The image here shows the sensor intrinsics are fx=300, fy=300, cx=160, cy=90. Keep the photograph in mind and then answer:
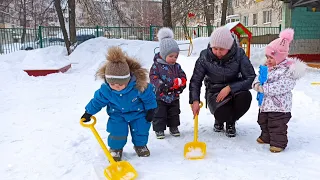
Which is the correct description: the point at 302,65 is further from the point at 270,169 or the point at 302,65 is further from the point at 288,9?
the point at 288,9

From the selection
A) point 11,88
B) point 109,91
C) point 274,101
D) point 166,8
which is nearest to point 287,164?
point 274,101

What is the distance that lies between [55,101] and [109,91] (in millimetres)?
3014

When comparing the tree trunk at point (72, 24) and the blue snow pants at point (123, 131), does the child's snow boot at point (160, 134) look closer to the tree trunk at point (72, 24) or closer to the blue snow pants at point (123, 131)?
the blue snow pants at point (123, 131)

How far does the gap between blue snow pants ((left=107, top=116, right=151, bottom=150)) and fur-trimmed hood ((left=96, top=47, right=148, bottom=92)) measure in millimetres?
334

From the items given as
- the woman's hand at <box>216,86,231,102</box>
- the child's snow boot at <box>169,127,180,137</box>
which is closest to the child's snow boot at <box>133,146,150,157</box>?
the child's snow boot at <box>169,127,180,137</box>

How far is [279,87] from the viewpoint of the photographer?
106 inches

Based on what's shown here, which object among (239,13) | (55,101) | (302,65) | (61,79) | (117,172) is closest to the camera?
(117,172)

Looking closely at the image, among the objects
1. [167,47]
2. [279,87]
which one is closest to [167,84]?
[167,47]

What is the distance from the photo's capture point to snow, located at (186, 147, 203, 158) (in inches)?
104

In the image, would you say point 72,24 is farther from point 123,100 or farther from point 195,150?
point 195,150

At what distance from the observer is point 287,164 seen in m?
2.44

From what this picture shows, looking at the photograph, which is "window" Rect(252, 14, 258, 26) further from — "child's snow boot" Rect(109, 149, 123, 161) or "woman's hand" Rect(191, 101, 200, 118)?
"child's snow boot" Rect(109, 149, 123, 161)

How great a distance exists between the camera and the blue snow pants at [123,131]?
8.61 feet

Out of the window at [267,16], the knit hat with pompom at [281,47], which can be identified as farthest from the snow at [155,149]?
the window at [267,16]
